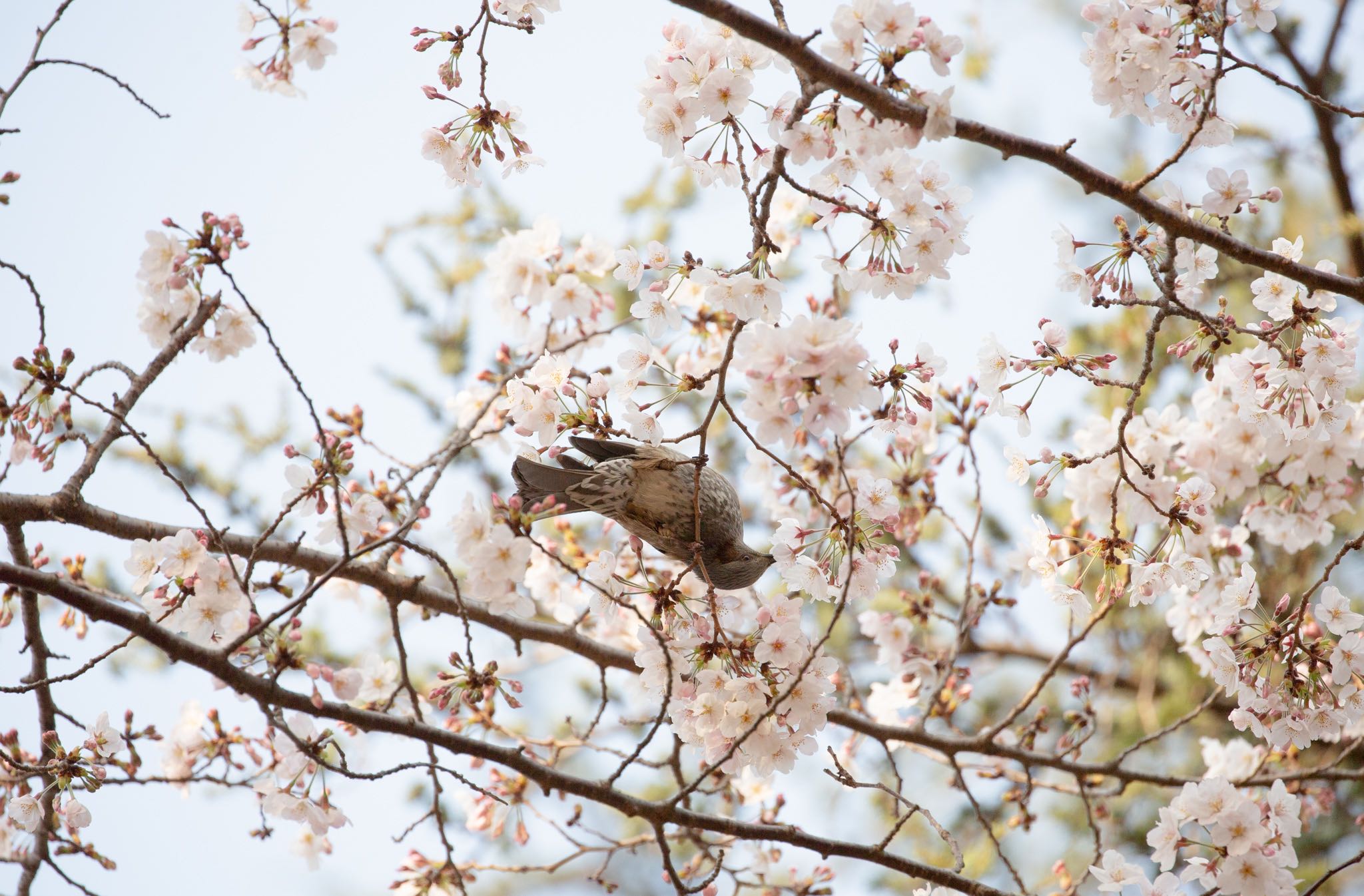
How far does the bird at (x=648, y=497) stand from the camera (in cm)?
273

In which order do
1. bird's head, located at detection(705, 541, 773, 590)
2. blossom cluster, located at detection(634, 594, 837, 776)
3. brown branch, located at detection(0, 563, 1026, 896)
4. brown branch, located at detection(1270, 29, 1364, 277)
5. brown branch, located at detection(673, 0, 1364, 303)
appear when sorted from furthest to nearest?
brown branch, located at detection(1270, 29, 1364, 277) → bird's head, located at detection(705, 541, 773, 590) → blossom cluster, located at detection(634, 594, 837, 776) → brown branch, located at detection(0, 563, 1026, 896) → brown branch, located at detection(673, 0, 1364, 303)

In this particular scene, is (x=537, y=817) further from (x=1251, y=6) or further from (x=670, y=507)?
(x=1251, y=6)

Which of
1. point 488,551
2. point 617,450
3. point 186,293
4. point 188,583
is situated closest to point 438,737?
point 488,551

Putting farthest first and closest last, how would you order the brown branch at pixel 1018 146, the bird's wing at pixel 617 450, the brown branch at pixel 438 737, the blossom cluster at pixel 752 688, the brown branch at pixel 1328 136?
the brown branch at pixel 1328 136 → the bird's wing at pixel 617 450 → the blossom cluster at pixel 752 688 → the brown branch at pixel 438 737 → the brown branch at pixel 1018 146

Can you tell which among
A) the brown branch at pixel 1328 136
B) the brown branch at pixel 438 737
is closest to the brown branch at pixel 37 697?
the brown branch at pixel 438 737

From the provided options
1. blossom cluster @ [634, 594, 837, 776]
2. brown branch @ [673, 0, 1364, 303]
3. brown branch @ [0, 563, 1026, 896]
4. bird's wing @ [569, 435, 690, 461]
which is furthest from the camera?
bird's wing @ [569, 435, 690, 461]

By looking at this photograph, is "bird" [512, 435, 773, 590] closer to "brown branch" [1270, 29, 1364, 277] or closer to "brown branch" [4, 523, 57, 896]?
"brown branch" [4, 523, 57, 896]

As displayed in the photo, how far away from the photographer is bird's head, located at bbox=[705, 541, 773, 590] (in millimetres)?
2855

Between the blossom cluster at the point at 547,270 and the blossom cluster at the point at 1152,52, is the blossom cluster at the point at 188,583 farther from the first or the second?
the blossom cluster at the point at 1152,52

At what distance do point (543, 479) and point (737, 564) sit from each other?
1.91 feet

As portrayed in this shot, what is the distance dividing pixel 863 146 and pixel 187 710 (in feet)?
8.93

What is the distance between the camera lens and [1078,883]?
2.76 metres

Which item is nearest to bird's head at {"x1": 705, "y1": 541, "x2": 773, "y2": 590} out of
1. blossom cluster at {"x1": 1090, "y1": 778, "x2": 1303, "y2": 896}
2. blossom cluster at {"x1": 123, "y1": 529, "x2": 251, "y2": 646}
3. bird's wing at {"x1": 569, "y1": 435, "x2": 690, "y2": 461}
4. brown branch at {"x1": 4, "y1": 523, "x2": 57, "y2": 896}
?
bird's wing at {"x1": 569, "y1": 435, "x2": 690, "y2": 461}

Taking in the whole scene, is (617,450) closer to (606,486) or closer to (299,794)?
(606,486)
